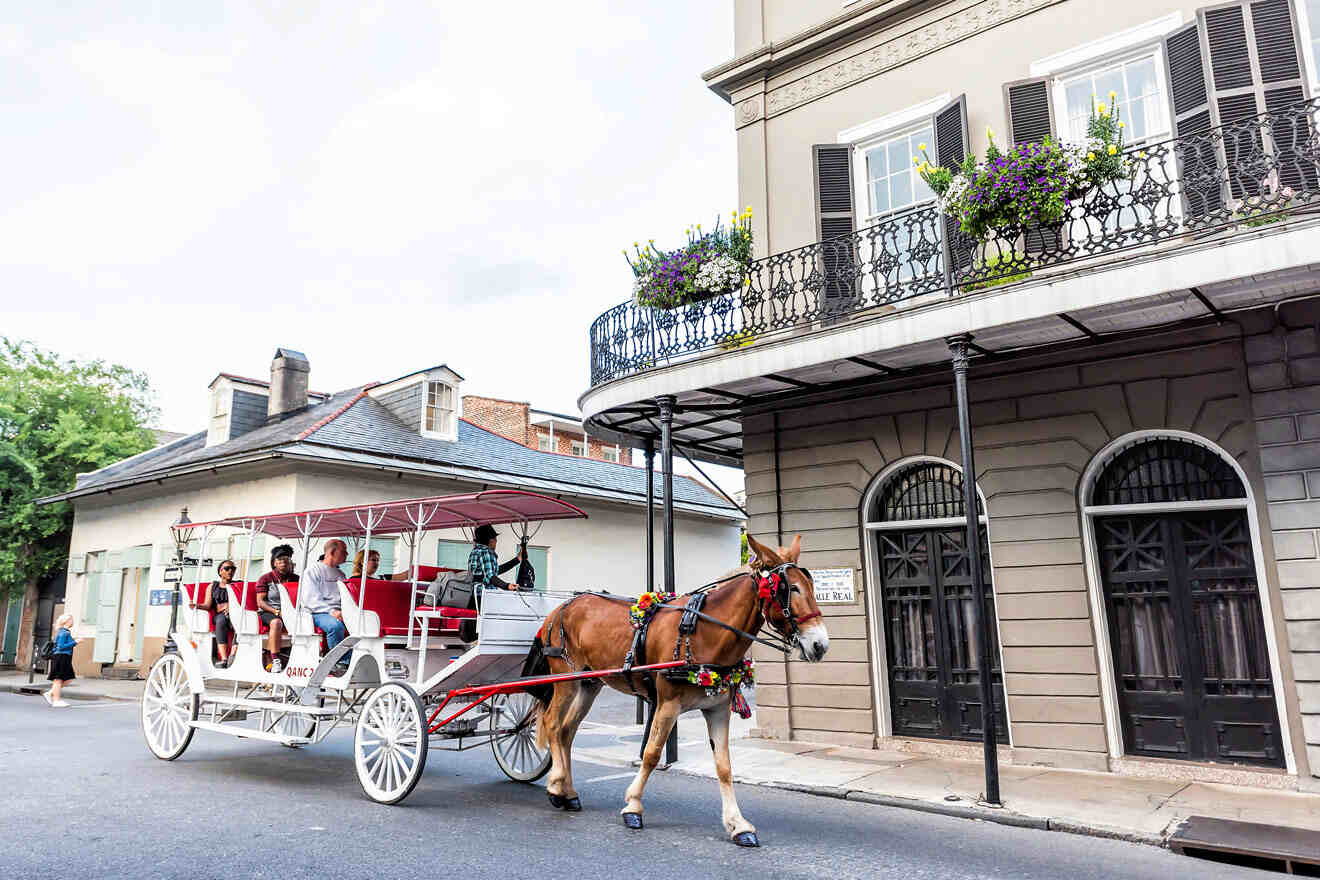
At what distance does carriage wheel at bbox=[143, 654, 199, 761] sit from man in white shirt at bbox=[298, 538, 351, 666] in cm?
174

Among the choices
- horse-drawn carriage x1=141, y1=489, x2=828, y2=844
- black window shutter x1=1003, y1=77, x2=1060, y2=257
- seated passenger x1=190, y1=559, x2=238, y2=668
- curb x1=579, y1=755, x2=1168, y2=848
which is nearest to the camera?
curb x1=579, y1=755, x2=1168, y2=848

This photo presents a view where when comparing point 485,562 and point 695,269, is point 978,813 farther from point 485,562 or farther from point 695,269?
point 695,269

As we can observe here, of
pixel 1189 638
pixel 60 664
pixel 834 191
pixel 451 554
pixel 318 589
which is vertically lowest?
pixel 60 664

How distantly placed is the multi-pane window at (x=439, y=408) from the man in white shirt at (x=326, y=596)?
40.9ft

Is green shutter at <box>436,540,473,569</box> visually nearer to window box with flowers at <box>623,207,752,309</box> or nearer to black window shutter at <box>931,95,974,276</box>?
window box with flowers at <box>623,207,752,309</box>

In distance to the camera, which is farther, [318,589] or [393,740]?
[318,589]

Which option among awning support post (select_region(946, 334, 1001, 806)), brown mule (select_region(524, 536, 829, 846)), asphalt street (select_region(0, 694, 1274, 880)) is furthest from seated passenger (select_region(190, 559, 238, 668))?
awning support post (select_region(946, 334, 1001, 806))

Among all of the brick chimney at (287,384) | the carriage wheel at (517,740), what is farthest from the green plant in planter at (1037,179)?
the brick chimney at (287,384)

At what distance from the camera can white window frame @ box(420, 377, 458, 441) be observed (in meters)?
20.4

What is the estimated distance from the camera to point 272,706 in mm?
7934

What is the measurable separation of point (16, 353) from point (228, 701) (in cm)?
2428

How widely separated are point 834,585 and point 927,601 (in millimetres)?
1100

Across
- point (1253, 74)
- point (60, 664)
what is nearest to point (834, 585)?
point (1253, 74)

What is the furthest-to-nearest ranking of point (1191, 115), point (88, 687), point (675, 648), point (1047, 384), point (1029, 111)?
1. point (88, 687)
2. point (1029, 111)
3. point (1047, 384)
4. point (1191, 115)
5. point (675, 648)
